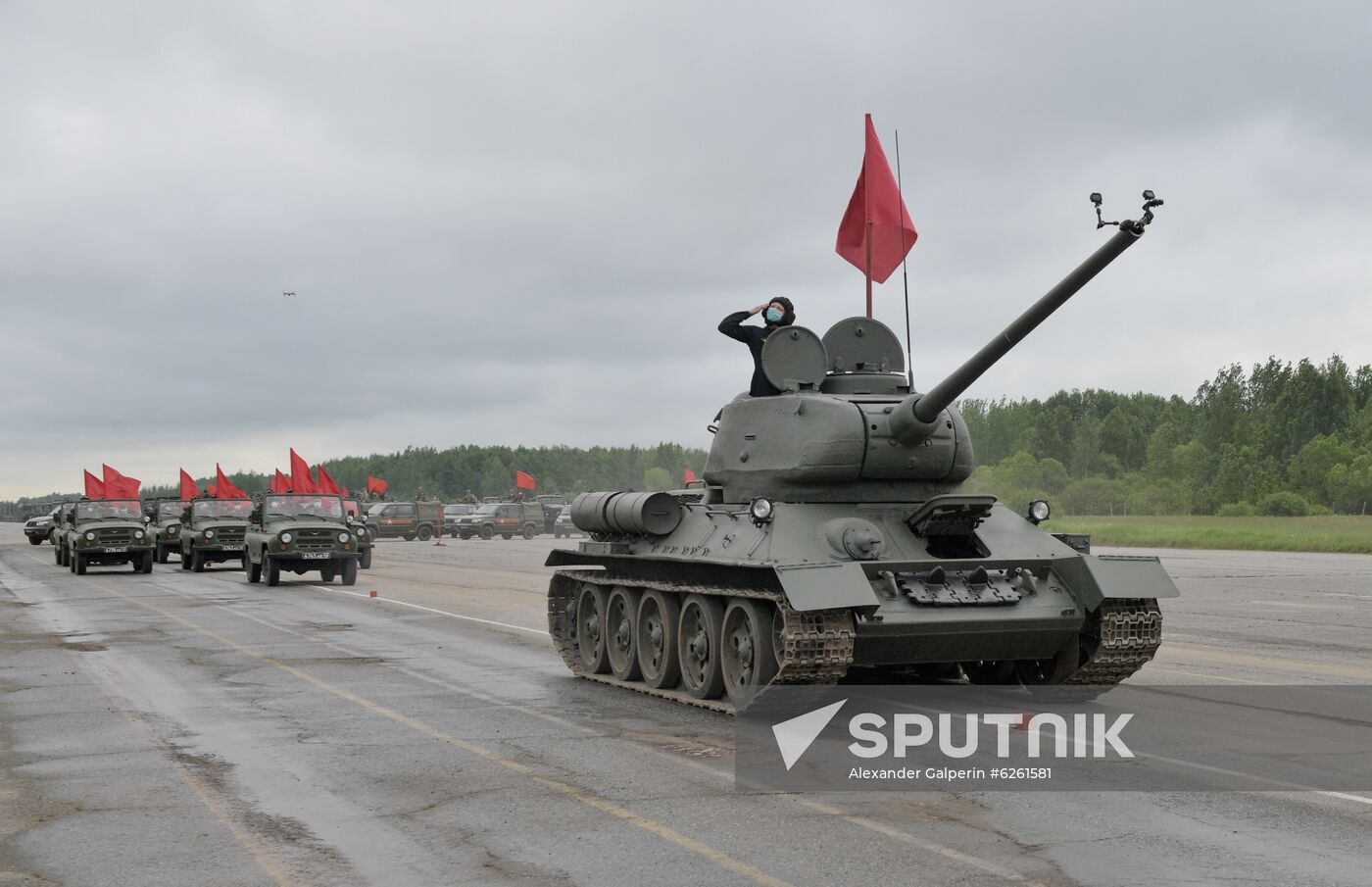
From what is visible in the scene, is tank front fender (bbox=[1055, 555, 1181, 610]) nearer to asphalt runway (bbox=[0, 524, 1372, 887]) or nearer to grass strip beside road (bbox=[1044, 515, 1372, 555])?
asphalt runway (bbox=[0, 524, 1372, 887])

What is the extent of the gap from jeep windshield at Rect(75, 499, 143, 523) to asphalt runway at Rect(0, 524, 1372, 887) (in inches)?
847

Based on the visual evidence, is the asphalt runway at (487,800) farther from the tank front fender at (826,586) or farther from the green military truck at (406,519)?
the green military truck at (406,519)

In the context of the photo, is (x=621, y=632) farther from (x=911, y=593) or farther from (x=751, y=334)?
(x=911, y=593)

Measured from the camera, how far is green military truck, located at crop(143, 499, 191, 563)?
4194 cm

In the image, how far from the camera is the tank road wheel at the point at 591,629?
14633 mm

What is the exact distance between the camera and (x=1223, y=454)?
92.4m

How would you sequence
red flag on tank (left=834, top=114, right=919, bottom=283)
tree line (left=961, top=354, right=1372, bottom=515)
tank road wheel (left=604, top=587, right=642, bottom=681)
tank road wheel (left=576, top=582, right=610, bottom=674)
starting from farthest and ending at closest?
tree line (left=961, top=354, right=1372, bottom=515), red flag on tank (left=834, top=114, right=919, bottom=283), tank road wheel (left=576, top=582, right=610, bottom=674), tank road wheel (left=604, top=587, right=642, bottom=681)

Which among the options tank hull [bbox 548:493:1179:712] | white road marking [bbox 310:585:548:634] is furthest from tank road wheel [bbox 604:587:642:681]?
white road marking [bbox 310:585:548:634]

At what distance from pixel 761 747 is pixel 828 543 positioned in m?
2.14

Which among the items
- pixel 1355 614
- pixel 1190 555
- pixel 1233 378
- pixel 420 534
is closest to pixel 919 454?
pixel 1355 614

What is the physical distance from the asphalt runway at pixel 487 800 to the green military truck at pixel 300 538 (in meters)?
12.9

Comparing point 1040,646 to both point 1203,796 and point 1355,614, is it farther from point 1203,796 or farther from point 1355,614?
point 1355,614

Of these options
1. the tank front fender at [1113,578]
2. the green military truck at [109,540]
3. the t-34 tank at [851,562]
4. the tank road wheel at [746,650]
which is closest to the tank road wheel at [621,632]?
the t-34 tank at [851,562]

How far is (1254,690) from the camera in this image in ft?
42.3
